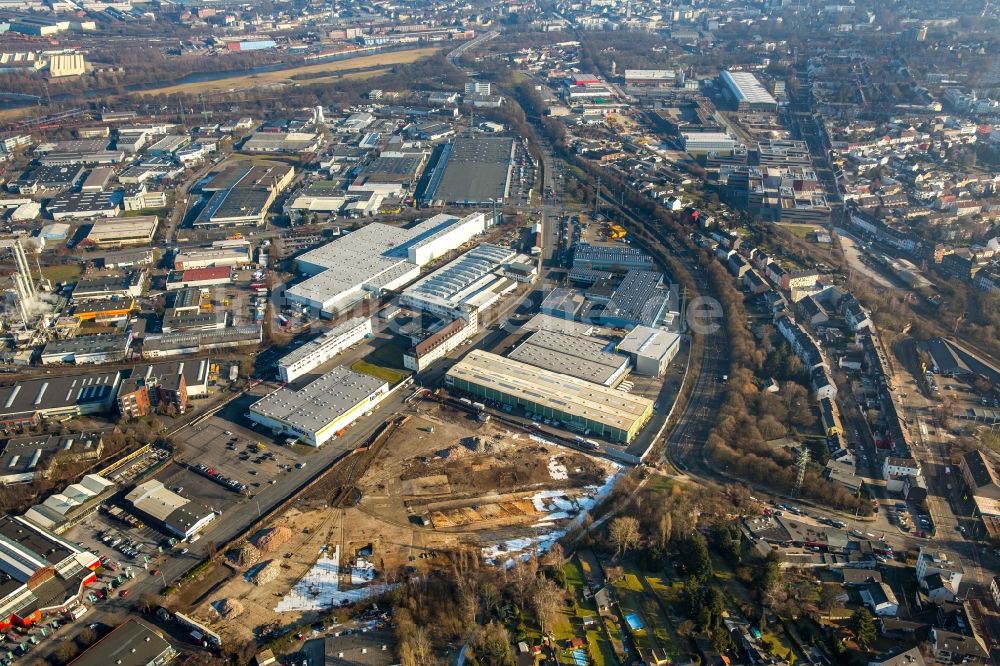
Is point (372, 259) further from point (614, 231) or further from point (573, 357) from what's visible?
point (614, 231)

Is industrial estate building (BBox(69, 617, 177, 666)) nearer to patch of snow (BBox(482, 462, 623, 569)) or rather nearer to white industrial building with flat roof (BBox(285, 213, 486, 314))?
patch of snow (BBox(482, 462, 623, 569))

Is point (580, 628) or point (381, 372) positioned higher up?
point (580, 628)

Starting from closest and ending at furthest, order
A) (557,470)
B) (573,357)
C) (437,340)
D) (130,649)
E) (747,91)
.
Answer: (130,649) < (557,470) < (573,357) < (437,340) < (747,91)

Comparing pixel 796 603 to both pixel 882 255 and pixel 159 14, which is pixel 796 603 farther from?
pixel 159 14

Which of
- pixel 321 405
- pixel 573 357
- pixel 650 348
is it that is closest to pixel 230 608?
pixel 321 405

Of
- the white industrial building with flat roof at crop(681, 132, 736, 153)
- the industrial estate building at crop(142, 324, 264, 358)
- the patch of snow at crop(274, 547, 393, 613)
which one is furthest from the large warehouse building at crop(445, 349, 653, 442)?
the white industrial building with flat roof at crop(681, 132, 736, 153)

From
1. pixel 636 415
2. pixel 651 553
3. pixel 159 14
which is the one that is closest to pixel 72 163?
pixel 636 415

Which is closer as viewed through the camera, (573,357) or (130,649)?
(130,649)
